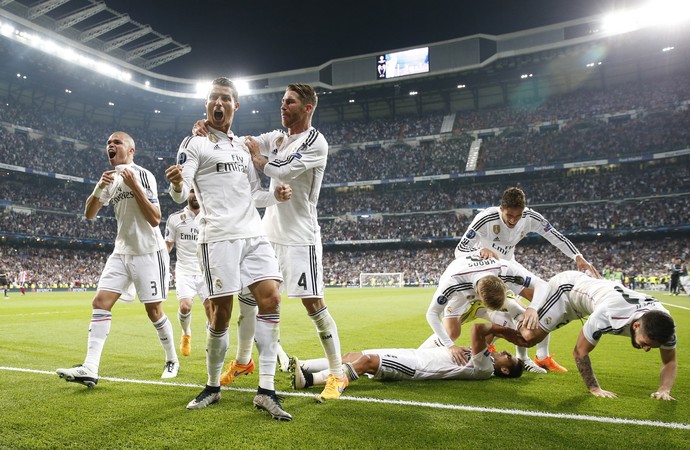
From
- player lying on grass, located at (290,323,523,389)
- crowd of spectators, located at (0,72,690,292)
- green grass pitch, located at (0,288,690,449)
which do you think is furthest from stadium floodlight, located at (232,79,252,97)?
player lying on grass, located at (290,323,523,389)

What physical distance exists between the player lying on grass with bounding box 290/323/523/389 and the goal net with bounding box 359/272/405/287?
4038cm

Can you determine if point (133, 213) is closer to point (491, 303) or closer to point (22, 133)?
point (491, 303)

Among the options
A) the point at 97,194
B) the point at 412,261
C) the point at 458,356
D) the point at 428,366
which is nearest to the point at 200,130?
the point at 97,194

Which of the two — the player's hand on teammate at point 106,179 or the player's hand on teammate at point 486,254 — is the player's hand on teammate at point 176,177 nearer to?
the player's hand on teammate at point 106,179

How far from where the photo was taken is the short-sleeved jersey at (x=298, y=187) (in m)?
4.51

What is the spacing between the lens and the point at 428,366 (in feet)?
16.9

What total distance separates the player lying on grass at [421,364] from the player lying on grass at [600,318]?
43 centimetres

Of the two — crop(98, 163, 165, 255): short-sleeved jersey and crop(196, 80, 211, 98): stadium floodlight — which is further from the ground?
crop(196, 80, 211, 98): stadium floodlight

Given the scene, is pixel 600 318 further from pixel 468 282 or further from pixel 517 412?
pixel 468 282

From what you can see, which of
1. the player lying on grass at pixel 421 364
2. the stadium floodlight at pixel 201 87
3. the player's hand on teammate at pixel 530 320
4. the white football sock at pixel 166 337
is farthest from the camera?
the stadium floodlight at pixel 201 87

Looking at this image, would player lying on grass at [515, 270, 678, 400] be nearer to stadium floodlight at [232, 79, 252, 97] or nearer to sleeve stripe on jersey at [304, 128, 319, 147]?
sleeve stripe on jersey at [304, 128, 319, 147]

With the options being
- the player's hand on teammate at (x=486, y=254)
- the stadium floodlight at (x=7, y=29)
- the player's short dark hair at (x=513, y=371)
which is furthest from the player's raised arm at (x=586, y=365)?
the stadium floodlight at (x=7, y=29)

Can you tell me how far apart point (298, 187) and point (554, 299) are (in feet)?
10.0

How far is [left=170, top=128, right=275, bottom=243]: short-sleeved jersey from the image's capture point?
4.06 metres
